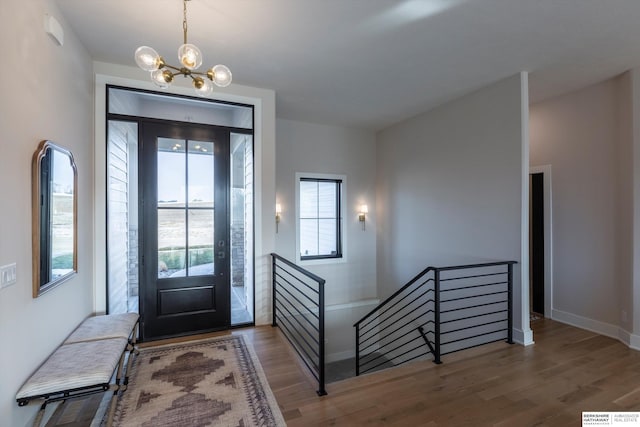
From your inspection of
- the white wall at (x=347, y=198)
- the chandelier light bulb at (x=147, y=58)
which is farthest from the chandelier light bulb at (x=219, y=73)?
the white wall at (x=347, y=198)

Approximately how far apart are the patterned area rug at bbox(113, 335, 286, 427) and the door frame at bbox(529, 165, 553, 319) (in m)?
4.18

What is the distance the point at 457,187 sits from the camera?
4.24 metres

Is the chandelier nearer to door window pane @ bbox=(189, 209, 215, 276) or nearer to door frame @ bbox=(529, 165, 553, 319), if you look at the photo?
door window pane @ bbox=(189, 209, 215, 276)

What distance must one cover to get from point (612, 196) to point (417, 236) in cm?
247

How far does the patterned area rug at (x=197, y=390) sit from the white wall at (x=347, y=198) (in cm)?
240

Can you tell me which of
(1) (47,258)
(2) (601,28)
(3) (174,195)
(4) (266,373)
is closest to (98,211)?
(3) (174,195)

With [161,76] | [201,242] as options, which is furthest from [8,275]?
[201,242]

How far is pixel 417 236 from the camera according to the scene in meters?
5.03

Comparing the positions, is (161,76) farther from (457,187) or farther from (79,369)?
(457,187)

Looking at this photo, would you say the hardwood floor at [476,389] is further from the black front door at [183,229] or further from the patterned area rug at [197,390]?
the black front door at [183,229]

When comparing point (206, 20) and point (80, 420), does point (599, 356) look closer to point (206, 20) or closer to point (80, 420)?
point (80, 420)

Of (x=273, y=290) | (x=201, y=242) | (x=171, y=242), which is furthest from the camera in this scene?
(x=273, y=290)

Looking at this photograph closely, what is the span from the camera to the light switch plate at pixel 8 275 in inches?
63.3

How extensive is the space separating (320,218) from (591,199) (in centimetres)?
403
